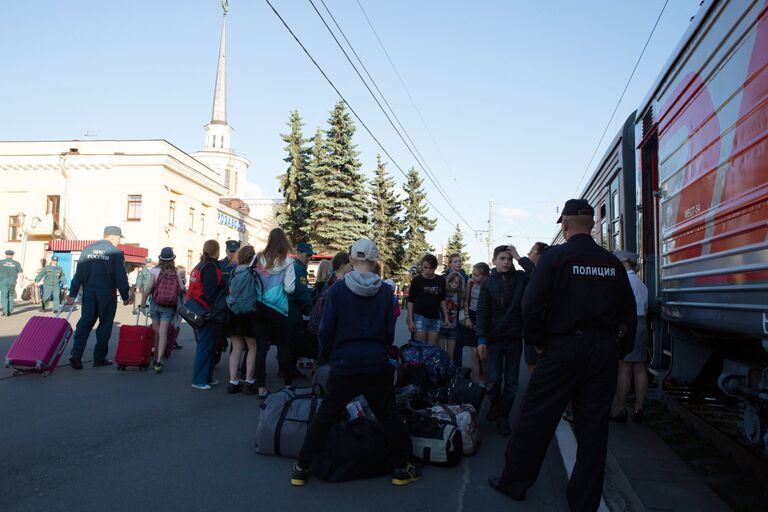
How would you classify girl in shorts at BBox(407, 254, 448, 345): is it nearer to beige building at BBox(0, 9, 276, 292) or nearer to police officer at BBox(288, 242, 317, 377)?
police officer at BBox(288, 242, 317, 377)

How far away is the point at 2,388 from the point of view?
7445 millimetres

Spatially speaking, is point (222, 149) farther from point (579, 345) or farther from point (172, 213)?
point (579, 345)

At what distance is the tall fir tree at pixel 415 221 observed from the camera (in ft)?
176

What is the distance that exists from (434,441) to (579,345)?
66.8 inches

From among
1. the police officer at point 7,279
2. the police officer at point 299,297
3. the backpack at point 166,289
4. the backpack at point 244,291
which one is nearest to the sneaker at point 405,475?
the backpack at point 244,291

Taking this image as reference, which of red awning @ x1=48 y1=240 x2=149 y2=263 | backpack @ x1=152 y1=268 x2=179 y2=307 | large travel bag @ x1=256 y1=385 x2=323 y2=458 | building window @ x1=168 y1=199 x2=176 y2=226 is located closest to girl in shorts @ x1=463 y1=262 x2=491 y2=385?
large travel bag @ x1=256 y1=385 x2=323 y2=458

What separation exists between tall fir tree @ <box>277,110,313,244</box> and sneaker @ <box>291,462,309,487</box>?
38.1 metres

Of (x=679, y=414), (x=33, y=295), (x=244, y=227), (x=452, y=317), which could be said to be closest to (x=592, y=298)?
(x=679, y=414)

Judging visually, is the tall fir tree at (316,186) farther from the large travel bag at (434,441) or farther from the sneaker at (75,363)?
the large travel bag at (434,441)

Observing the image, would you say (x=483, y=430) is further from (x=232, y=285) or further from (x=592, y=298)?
(x=232, y=285)

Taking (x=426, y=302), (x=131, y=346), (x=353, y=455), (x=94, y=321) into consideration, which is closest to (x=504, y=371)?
(x=426, y=302)

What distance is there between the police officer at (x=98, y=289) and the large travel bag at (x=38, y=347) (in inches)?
23.4

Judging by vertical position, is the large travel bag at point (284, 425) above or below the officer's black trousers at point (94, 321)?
below

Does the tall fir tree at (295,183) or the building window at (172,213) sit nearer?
the building window at (172,213)
